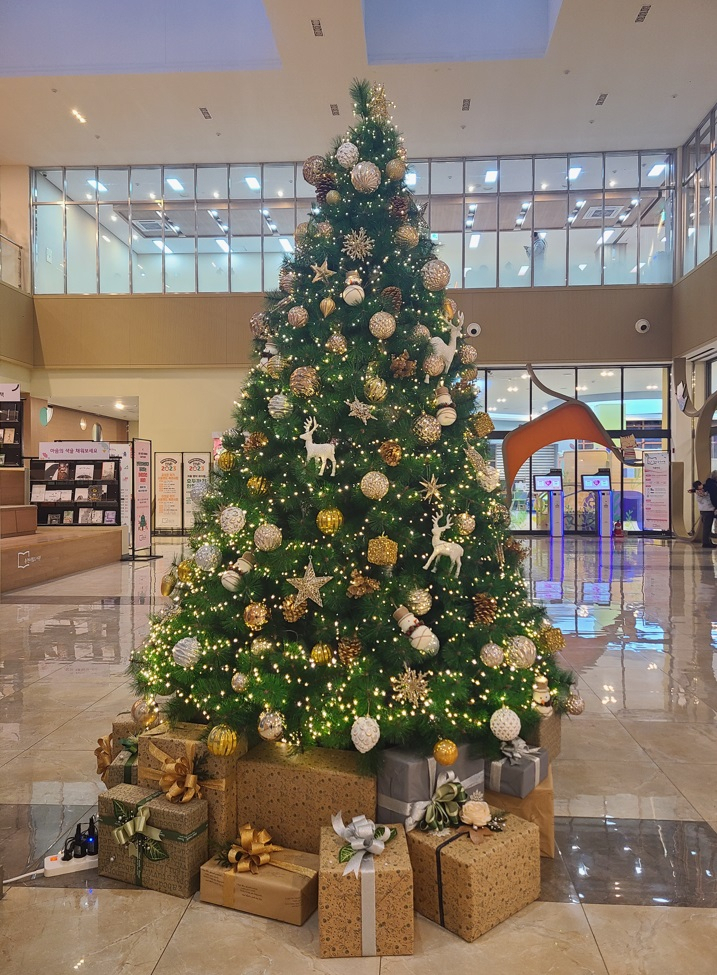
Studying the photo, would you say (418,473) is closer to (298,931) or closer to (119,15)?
(298,931)

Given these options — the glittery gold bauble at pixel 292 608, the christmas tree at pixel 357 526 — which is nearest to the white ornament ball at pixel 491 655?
the christmas tree at pixel 357 526

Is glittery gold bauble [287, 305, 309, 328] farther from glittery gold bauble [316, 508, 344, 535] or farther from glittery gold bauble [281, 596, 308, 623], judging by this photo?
glittery gold bauble [281, 596, 308, 623]

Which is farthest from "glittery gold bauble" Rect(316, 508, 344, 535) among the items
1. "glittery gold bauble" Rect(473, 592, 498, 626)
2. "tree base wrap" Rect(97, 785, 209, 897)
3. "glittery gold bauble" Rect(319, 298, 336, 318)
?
"tree base wrap" Rect(97, 785, 209, 897)

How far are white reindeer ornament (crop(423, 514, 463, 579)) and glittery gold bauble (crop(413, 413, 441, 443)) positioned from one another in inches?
12.4

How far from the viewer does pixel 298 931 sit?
1990 millimetres

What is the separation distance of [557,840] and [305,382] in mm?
1983

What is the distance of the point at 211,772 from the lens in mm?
2291

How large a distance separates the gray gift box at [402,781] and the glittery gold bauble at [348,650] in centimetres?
34

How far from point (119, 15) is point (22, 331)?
7783mm

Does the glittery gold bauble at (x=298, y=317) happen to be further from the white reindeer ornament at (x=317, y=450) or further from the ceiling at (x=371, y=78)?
the ceiling at (x=371, y=78)

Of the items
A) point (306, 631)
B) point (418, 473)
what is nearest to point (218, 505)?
point (306, 631)

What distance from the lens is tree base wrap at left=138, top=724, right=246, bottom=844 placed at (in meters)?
2.26

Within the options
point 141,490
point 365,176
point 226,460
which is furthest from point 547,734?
point 141,490

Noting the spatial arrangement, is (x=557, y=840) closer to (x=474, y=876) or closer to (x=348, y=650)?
(x=474, y=876)
